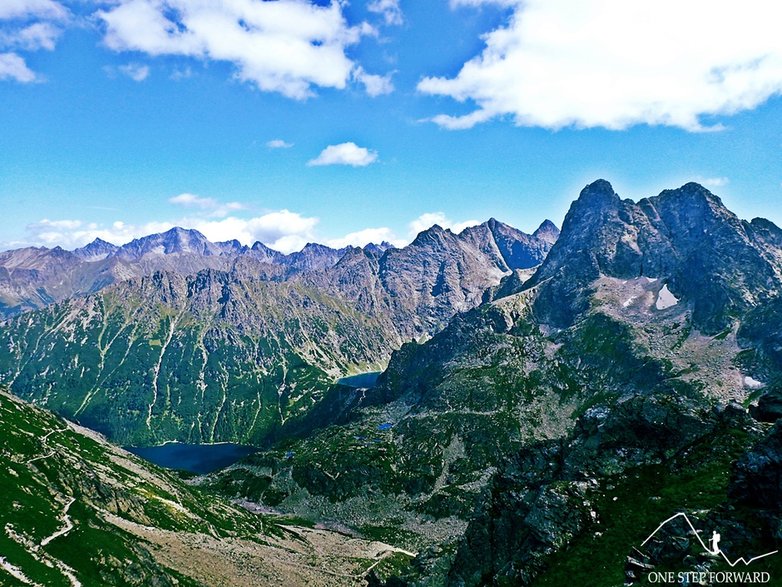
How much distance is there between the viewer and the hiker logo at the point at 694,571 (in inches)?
1473

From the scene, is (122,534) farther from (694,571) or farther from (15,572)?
(694,571)

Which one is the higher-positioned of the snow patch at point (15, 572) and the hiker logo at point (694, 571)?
the hiker logo at point (694, 571)

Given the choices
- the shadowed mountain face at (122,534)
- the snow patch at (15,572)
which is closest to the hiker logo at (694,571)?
the snow patch at (15,572)

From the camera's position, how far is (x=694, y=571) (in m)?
39.0

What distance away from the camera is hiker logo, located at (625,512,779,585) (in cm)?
3741

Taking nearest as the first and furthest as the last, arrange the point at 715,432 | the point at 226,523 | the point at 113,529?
1. the point at 715,432
2. the point at 113,529
3. the point at 226,523

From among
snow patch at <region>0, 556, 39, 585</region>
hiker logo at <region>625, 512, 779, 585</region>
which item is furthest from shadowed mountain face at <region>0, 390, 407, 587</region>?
hiker logo at <region>625, 512, 779, 585</region>

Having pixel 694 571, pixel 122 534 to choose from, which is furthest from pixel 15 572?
pixel 694 571

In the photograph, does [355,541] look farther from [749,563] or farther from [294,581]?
[749,563]

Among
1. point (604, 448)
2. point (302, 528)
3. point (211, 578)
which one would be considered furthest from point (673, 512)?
point (302, 528)

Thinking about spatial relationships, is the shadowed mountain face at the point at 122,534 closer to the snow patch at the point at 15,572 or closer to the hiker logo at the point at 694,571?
the snow patch at the point at 15,572

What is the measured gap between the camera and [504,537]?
7000cm

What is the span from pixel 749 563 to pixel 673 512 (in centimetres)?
1262

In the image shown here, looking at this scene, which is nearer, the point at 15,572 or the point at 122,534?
the point at 15,572
